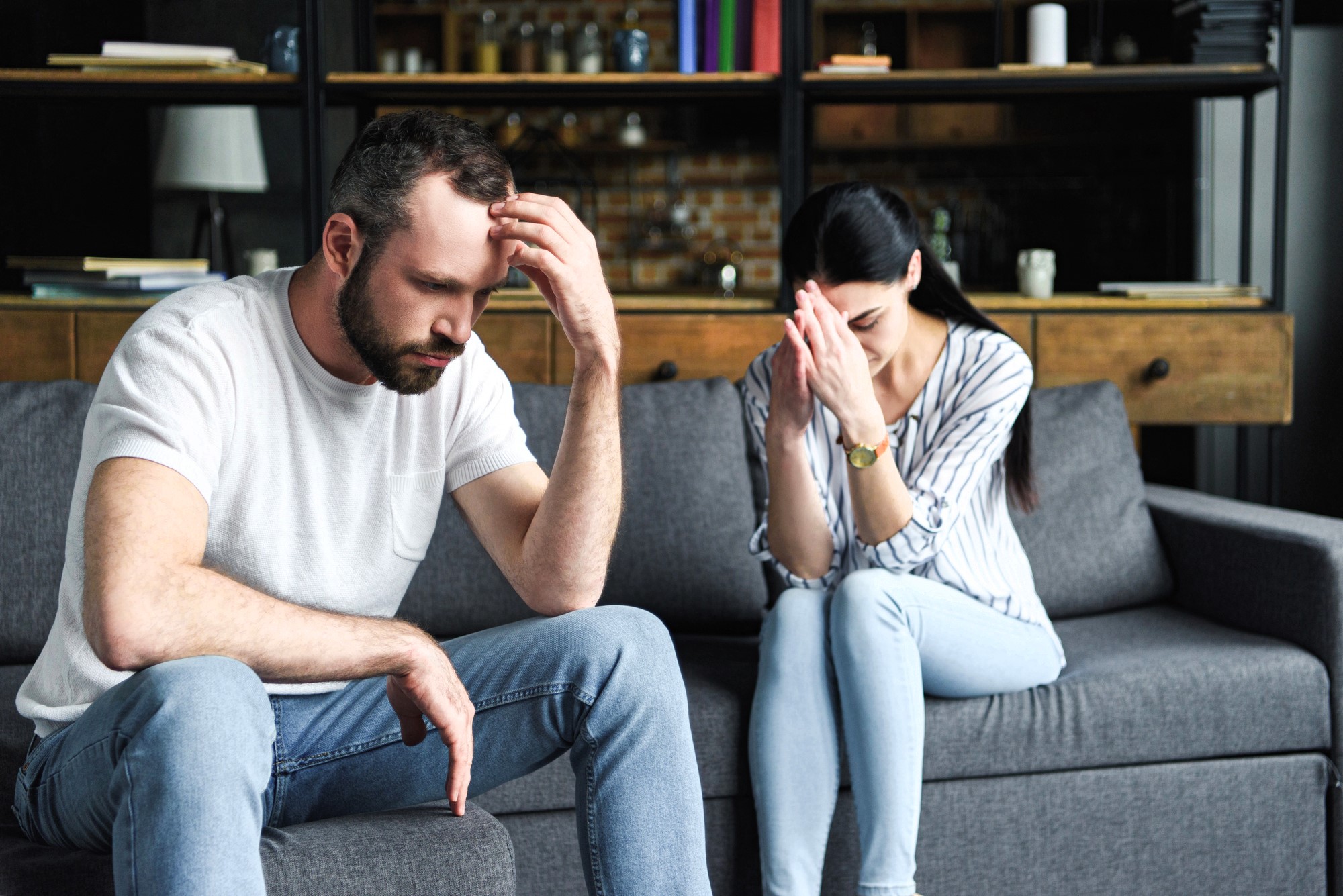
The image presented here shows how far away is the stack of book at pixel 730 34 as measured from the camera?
2525 mm

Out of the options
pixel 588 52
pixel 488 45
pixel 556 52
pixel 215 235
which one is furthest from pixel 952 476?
pixel 556 52

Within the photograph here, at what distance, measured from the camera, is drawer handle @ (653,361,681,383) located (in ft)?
8.10

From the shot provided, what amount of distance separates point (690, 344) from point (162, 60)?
126 cm

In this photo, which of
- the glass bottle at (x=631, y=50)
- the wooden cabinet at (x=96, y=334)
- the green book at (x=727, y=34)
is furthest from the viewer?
the glass bottle at (x=631, y=50)

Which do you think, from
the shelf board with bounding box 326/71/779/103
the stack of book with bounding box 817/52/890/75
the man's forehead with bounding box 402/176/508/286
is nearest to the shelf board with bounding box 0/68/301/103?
the shelf board with bounding box 326/71/779/103

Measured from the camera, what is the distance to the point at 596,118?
5117 mm

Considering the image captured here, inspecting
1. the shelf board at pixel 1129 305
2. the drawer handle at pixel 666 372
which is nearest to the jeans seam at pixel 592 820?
Answer: the drawer handle at pixel 666 372

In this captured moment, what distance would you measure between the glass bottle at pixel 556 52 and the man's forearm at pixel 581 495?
143 inches

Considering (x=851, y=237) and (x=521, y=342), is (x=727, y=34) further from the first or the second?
(x=851, y=237)

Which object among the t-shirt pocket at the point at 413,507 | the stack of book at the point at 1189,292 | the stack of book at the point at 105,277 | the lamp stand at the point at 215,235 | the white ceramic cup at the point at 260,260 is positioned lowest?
the t-shirt pocket at the point at 413,507

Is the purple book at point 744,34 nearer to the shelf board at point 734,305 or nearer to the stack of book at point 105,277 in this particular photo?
the shelf board at point 734,305

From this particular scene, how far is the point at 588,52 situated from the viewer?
404 cm

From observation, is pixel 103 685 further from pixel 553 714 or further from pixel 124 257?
pixel 124 257

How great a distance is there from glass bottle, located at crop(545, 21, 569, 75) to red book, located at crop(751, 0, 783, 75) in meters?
2.22
